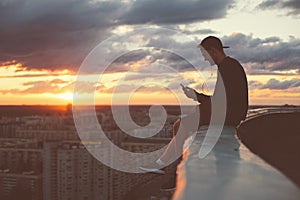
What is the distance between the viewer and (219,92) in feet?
8.79

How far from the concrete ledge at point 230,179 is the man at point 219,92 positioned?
3.44 ft

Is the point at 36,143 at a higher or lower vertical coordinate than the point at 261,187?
lower

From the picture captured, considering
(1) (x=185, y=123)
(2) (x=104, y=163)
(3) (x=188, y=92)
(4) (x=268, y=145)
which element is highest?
(3) (x=188, y=92)

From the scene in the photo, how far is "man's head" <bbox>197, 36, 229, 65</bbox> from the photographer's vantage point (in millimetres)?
2719

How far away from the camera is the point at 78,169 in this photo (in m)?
22.7

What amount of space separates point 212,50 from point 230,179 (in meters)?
1.68

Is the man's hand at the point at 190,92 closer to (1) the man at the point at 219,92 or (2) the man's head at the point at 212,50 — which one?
(1) the man at the point at 219,92

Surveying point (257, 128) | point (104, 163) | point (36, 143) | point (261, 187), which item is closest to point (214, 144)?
point (261, 187)

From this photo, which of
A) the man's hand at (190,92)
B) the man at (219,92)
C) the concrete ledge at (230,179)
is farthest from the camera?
the man's hand at (190,92)

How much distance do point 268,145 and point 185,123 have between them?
780mm

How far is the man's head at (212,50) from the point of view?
2719 mm

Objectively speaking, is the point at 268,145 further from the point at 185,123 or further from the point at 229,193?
the point at 229,193

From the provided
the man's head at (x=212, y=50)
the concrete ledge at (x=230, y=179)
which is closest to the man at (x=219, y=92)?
the man's head at (x=212, y=50)

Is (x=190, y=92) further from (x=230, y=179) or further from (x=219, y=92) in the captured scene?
(x=230, y=179)
